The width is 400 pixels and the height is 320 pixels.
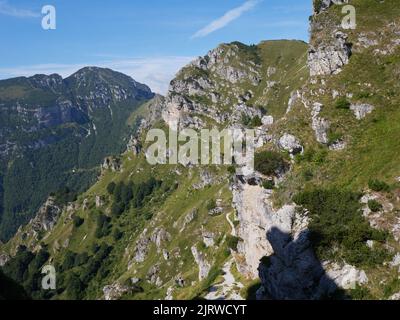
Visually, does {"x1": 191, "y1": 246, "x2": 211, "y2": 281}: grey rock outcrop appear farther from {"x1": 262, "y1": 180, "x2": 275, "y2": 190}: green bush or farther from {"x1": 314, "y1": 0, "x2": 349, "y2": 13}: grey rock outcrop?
{"x1": 314, "y1": 0, "x2": 349, "y2": 13}: grey rock outcrop

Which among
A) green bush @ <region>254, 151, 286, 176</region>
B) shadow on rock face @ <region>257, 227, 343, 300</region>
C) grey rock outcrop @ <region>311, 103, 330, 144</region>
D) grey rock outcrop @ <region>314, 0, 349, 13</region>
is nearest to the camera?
shadow on rock face @ <region>257, 227, 343, 300</region>

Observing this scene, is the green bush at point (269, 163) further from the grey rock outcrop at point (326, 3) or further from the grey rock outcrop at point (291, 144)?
the grey rock outcrop at point (326, 3)

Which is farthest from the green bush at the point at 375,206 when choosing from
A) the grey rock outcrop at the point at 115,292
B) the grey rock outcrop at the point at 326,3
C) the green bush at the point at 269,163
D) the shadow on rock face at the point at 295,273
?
the grey rock outcrop at the point at 115,292

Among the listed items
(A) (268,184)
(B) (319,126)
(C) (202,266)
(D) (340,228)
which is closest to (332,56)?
(B) (319,126)

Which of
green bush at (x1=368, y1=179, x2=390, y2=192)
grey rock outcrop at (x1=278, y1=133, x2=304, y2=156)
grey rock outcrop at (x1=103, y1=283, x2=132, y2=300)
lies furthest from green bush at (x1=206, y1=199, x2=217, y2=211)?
green bush at (x1=368, y1=179, x2=390, y2=192)

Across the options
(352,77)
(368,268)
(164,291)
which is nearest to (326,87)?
(352,77)

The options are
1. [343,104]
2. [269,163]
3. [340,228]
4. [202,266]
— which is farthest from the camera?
[202,266]

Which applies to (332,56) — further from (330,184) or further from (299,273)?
(299,273)
